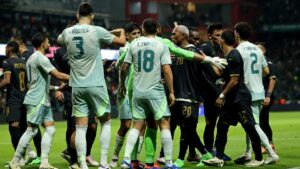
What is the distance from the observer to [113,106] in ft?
122

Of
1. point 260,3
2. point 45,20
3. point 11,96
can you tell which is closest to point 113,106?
point 45,20

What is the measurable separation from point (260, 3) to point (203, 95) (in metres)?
54.0

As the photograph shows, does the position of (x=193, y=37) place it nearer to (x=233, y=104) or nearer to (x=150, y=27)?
(x=233, y=104)

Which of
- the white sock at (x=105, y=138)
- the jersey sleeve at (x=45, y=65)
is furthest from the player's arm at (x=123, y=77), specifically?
the jersey sleeve at (x=45, y=65)

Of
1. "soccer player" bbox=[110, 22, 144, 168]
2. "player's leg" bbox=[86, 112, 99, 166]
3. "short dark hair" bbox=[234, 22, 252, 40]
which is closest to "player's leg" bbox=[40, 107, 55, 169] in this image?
"player's leg" bbox=[86, 112, 99, 166]

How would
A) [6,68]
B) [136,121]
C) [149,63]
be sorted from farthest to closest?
[6,68] → [136,121] → [149,63]

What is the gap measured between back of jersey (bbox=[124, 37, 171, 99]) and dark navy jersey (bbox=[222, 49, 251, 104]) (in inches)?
53.3

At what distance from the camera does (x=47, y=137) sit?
11242 millimetres

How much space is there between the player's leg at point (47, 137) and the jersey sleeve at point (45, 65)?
2.35ft

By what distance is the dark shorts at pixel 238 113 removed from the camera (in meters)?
11.5

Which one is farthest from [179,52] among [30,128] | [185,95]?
[30,128]

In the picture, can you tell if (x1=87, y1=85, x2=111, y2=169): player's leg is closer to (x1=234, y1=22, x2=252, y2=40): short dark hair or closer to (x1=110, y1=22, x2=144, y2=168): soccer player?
(x1=110, y1=22, x2=144, y2=168): soccer player

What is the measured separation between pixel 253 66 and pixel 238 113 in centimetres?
95

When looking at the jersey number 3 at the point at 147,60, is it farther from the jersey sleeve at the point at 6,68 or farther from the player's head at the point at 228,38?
the jersey sleeve at the point at 6,68
